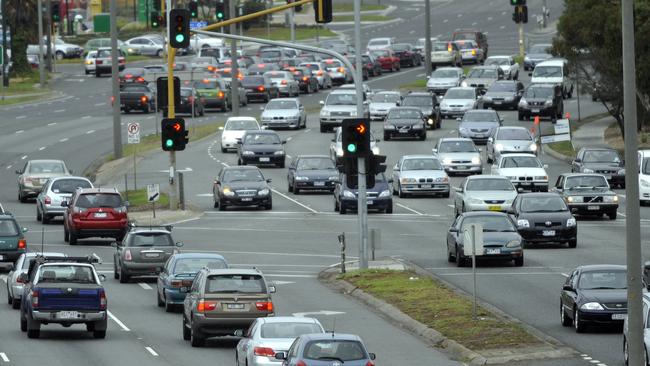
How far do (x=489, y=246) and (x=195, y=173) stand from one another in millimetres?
27307

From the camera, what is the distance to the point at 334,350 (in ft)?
75.9

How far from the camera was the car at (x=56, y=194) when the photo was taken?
54.9 metres

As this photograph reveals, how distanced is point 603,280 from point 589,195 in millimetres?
21004

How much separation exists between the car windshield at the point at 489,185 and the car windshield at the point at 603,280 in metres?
20.5

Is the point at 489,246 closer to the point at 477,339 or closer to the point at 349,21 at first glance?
the point at 477,339

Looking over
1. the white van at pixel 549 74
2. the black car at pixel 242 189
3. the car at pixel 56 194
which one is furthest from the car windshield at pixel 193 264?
the white van at pixel 549 74

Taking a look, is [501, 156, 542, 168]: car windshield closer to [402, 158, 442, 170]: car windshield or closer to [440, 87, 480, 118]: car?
[402, 158, 442, 170]: car windshield

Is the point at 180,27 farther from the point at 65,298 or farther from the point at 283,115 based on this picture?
the point at 283,115

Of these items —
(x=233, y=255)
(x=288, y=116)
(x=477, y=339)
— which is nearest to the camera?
(x=477, y=339)

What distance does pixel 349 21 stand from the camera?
15850 centimetres

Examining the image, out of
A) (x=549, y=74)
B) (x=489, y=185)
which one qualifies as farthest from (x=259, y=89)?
(x=489, y=185)

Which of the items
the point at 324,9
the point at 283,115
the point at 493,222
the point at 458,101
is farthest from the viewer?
the point at 458,101

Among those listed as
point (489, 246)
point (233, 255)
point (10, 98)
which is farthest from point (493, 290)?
point (10, 98)

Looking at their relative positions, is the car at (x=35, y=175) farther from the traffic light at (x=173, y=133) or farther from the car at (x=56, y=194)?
the traffic light at (x=173, y=133)
